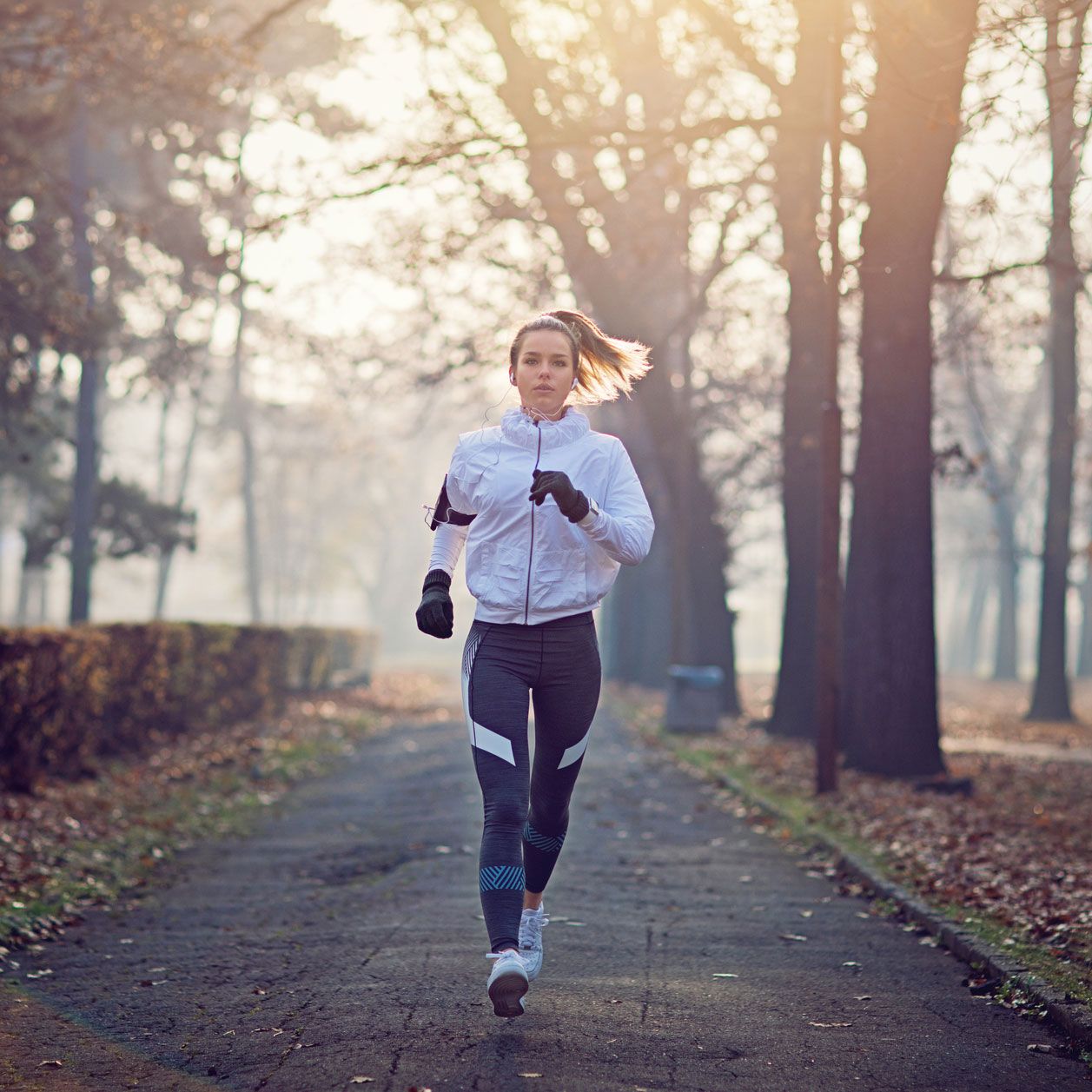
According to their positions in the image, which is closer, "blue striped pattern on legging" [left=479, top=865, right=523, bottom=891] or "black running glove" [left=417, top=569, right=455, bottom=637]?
"blue striped pattern on legging" [left=479, top=865, right=523, bottom=891]

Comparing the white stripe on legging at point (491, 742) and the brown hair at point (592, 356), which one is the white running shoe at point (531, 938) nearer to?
the white stripe on legging at point (491, 742)

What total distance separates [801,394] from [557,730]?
1321cm

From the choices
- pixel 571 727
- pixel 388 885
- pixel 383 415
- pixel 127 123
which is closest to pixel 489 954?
pixel 571 727

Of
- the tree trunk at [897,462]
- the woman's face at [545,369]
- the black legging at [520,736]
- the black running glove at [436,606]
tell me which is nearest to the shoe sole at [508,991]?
the black legging at [520,736]

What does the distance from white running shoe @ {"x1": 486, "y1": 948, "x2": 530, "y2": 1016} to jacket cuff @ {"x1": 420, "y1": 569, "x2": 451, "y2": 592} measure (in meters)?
1.22

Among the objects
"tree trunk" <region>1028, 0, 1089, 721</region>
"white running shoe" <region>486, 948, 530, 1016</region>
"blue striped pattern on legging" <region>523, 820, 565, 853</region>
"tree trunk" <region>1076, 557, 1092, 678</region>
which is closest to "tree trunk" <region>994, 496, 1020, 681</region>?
"tree trunk" <region>1076, 557, 1092, 678</region>

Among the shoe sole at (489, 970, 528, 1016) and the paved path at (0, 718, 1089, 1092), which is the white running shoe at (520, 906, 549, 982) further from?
the shoe sole at (489, 970, 528, 1016)

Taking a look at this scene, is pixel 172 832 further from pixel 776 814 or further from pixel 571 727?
pixel 571 727

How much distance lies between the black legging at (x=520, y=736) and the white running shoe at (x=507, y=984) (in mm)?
61

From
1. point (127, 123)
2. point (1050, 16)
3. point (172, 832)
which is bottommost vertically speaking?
point (172, 832)

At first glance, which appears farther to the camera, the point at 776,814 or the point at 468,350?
the point at 468,350

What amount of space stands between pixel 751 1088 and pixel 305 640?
76.4 feet

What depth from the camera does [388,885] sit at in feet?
27.3

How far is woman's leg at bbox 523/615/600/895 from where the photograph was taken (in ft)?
16.4
